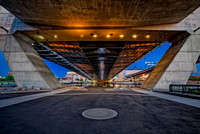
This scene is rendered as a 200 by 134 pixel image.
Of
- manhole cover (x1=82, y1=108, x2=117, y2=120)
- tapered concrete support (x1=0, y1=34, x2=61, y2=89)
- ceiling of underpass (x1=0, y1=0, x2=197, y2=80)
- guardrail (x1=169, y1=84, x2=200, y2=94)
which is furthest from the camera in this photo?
tapered concrete support (x1=0, y1=34, x2=61, y2=89)

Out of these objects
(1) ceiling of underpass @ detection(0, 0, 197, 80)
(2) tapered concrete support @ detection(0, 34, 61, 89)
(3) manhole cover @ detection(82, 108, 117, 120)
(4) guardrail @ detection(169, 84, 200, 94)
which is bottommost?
(3) manhole cover @ detection(82, 108, 117, 120)

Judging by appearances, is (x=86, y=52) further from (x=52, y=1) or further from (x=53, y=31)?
(x=52, y=1)

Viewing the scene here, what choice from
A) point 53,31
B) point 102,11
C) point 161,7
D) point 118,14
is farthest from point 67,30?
point 161,7

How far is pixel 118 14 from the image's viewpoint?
1181 centimetres

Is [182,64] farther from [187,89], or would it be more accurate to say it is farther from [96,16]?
[96,16]

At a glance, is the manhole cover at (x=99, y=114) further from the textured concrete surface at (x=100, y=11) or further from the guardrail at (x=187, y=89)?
the guardrail at (x=187, y=89)

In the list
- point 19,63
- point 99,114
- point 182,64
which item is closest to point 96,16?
point 99,114

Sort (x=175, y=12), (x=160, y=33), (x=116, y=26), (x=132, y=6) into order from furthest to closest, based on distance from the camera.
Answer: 1. (x=160, y=33)
2. (x=116, y=26)
3. (x=175, y=12)
4. (x=132, y=6)

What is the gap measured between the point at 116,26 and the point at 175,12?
24.2ft

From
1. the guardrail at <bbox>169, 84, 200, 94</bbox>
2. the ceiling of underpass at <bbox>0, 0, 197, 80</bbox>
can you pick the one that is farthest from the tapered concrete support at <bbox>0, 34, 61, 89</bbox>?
the guardrail at <bbox>169, 84, 200, 94</bbox>

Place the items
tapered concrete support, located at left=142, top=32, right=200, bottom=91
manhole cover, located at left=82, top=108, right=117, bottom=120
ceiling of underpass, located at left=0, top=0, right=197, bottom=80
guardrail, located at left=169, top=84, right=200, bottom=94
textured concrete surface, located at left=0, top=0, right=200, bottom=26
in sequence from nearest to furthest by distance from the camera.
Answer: manhole cover, located at left=82, top=108, right=117, bottom=120 < textured concrete surface, located at left=0, top=0, right=200, bottom=26 < ceiling of underpass, located at left=0, top=0, right=197, bottom=80 < guardrail, located at left=169, top=84, right=200, bottom=94 < tapered concrete support, located at left=142, top=32, right=200, bottom=91

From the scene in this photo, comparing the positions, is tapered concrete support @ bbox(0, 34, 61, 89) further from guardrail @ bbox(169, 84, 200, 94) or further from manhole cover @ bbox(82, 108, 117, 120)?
guardrail @ bbox(169, 84, 200, 94)

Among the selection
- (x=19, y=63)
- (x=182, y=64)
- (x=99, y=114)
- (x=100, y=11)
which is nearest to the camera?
(x=99, y=114)

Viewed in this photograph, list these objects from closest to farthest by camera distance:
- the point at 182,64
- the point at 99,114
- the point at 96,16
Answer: the point at 99,114 < the point at 96,16 < the point at 182,64
